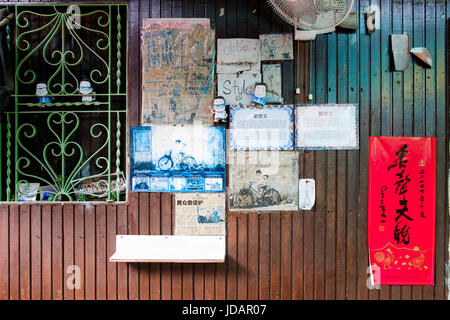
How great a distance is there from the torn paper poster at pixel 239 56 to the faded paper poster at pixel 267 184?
0.72 meters

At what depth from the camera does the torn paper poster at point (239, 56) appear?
7.29ft

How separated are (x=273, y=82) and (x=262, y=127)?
0.40m

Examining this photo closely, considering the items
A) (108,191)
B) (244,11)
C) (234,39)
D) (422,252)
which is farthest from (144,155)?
(422,252)

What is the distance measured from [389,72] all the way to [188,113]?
5.90 ft

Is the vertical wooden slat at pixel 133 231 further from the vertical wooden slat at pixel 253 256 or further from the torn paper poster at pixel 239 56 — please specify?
the torn paper poster at pixel 239 56

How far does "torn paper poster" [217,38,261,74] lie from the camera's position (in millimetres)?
2221

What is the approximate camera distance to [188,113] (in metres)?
2.24

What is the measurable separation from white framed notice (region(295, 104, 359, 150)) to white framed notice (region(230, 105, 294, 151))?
→ 88 millimetres

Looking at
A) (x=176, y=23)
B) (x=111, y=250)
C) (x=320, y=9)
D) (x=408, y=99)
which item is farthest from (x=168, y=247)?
(x=408, y=99)

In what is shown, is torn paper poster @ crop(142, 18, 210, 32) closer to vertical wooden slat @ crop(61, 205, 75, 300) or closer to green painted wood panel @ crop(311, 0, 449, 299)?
green painted wood panel @ crop(311, 0, 449, 299)

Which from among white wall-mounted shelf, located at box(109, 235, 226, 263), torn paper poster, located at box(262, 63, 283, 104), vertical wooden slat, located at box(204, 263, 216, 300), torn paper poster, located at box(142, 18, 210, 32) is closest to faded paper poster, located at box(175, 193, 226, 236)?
white wall-mounted shelf, located at box(109, 235, 226, 263)

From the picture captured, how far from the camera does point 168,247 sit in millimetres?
2213

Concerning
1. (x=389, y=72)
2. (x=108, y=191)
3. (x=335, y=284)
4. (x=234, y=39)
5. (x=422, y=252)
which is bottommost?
(x=335, y=284)

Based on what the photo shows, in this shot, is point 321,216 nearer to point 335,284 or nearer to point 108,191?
point 335,284
